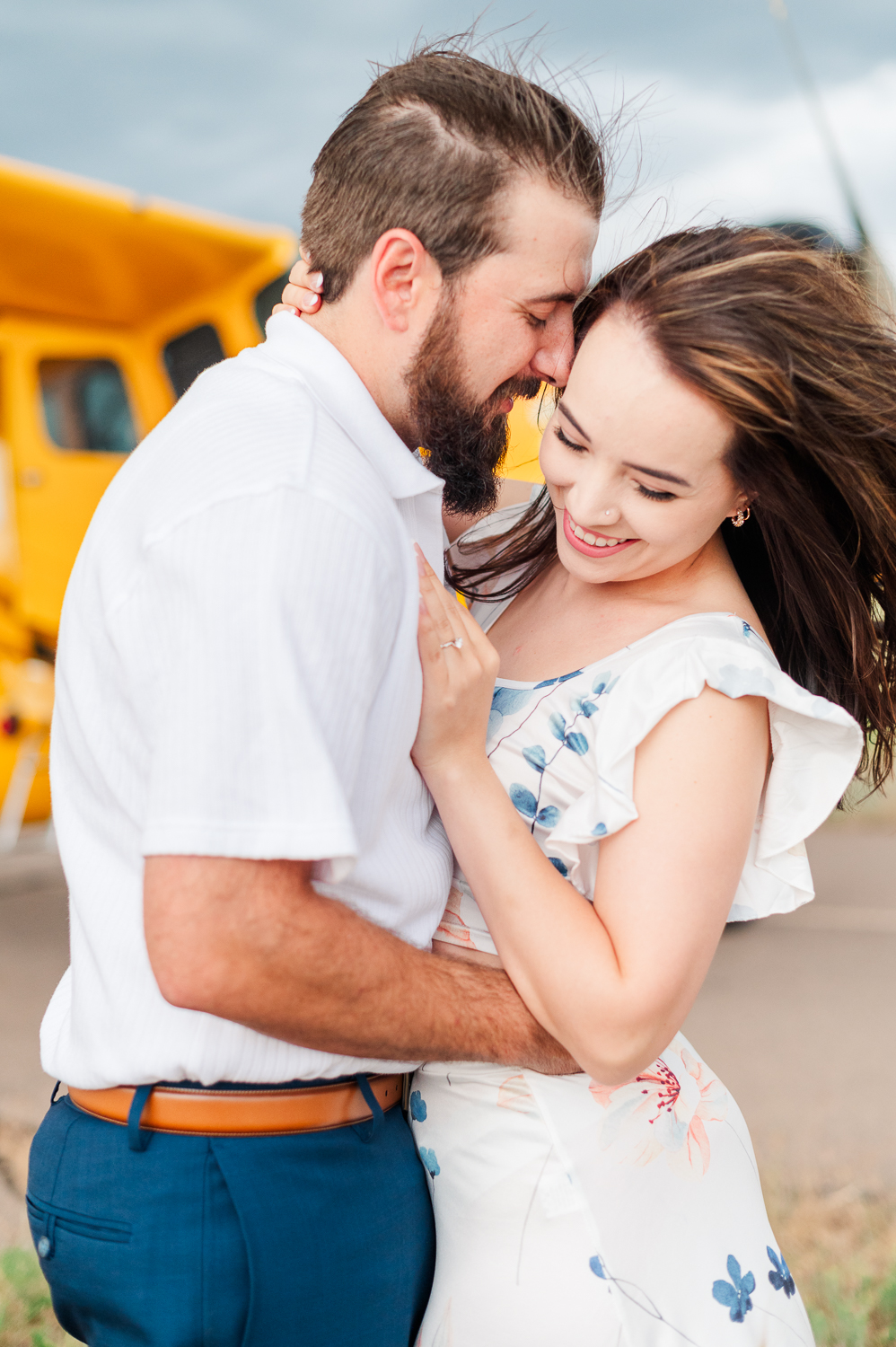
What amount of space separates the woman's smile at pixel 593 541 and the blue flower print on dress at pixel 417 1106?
0.81 m

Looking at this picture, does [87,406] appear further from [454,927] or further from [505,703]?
[454,927]

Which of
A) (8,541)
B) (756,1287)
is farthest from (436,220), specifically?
(8,541)

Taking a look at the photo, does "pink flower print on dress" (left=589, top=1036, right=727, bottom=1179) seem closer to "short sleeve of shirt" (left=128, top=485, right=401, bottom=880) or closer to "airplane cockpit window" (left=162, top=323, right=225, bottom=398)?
"short sleeve of shirt" (left=128, top=485, right=401, bottom=880)

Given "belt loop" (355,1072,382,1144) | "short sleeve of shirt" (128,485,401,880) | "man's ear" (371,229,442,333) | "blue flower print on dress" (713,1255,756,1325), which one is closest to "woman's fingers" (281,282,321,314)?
"man's ear" (371,229,442,333)

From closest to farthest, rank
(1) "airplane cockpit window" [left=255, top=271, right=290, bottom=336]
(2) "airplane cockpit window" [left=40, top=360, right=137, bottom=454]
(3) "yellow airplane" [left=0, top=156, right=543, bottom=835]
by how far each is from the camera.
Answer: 1. (3) "yellow airplane" [left=0, top=156, right=543, bottom=835]
2. (1) "airplane cockpit window" [left=255, top=271, right=290, bottom=336]
3. (2) "airplane cockpit window" [left=40, top=360, right=137, bottom=454]

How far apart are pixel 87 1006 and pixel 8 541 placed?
13.5 ft

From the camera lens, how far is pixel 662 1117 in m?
1.46

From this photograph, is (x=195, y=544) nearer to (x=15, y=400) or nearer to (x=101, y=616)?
(x=101, y=616)

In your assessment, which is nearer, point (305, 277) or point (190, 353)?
point (305, 277)

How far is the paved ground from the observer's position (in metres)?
3.50

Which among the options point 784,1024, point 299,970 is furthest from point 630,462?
point 784,1024

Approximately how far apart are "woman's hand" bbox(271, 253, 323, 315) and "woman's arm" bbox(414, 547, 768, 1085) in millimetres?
514

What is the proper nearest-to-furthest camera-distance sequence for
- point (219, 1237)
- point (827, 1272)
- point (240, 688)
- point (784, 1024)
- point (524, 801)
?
point (240, 688), point (219, 1237), point (524, 801), point (827, 1272), point (784, 1024)

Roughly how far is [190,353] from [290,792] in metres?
4.60
